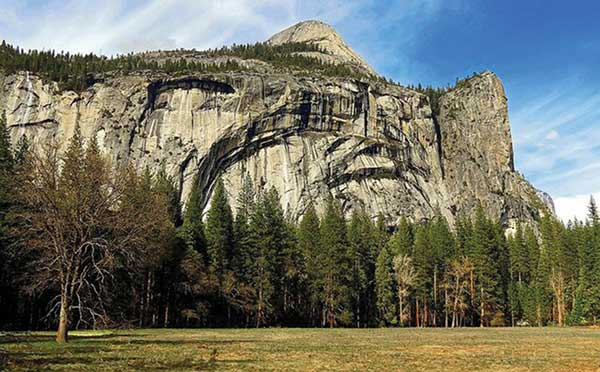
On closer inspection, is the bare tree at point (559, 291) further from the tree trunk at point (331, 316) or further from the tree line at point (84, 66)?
the tree line at point (84, 66)

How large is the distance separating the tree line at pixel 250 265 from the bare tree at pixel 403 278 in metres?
0.21

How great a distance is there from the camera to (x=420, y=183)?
154875 mm

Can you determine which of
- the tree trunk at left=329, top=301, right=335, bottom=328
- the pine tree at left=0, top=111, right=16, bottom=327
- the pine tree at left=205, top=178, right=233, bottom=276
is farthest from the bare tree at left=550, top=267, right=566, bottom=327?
the pine tree at left=0, top=111, right=16, bottom=327

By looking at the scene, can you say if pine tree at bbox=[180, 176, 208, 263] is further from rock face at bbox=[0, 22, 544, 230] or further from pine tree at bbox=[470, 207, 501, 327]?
rock face at bbox=[0, 22, 544, 230]

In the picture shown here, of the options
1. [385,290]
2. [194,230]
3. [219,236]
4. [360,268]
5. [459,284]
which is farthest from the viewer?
[459,284]

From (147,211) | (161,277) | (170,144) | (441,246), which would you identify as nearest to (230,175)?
(170,144)

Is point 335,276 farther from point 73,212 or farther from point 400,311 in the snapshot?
point 73,212

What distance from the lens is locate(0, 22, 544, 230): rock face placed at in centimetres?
13125

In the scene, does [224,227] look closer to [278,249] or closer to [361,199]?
[278,249]

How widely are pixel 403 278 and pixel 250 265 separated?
2276 centimetres

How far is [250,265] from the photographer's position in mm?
62500

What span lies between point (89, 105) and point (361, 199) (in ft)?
234

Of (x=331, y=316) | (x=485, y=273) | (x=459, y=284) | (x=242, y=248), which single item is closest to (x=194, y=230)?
(x=242, y=248)

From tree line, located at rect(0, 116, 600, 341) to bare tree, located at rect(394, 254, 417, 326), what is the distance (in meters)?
0.21
